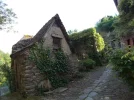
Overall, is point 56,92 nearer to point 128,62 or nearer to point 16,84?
point 16,84

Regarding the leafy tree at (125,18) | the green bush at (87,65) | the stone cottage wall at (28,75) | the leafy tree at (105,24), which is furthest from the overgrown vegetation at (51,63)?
the leafy tree at (105,24)

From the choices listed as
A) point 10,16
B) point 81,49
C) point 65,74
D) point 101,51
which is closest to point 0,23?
point 10,16

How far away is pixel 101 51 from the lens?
69.6 feet

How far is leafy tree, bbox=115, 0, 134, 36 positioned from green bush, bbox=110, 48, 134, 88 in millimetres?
4055

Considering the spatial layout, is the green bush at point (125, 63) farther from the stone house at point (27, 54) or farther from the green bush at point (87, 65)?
the green bush at point (87, 65)

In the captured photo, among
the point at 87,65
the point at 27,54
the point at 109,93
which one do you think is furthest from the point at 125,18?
the point at 87,65

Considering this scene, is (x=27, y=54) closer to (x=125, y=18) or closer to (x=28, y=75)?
(x=28, y=75)

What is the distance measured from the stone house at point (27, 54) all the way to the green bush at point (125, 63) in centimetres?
502

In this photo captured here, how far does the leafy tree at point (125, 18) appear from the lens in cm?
1180

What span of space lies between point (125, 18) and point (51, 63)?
511 cm

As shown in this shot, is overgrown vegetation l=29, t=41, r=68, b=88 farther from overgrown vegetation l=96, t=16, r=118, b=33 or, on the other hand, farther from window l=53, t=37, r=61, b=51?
overgrown vegetation l=96, t=16, r=118, b=33

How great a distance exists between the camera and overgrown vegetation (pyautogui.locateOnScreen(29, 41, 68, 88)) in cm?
1184

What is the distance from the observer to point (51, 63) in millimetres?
12477

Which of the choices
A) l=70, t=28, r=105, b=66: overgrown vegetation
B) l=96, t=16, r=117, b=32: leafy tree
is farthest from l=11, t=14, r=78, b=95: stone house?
l=96, t=16, r=117, b=32: leafy tree
